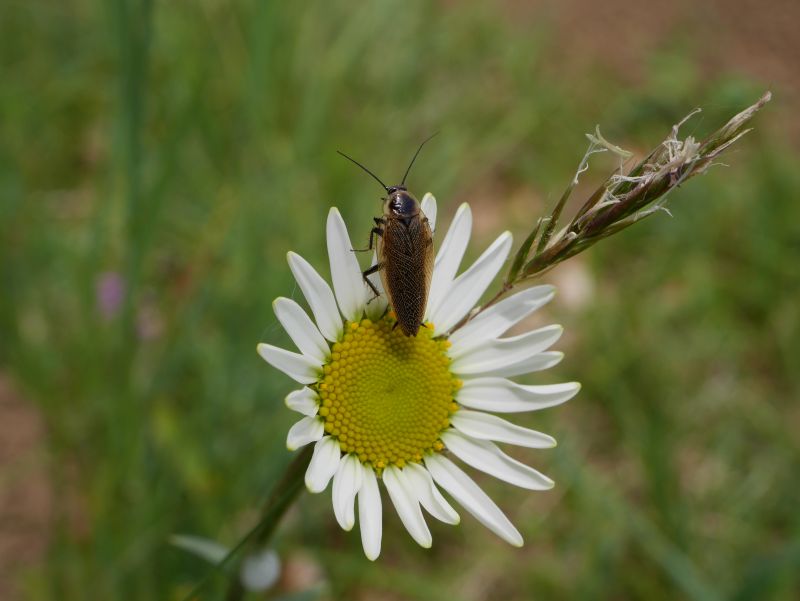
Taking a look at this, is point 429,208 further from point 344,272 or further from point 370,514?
point 370,514

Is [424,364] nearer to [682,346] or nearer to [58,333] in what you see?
[58,333]

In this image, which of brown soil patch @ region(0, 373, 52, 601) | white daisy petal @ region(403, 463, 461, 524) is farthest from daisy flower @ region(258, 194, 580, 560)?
brown soil patch @ region(0, 373, 52, 601)

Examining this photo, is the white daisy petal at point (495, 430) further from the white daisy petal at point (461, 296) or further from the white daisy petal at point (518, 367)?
the white daisy petal at point (461, 296)

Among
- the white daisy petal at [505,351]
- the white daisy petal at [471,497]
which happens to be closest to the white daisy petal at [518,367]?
the white daisy petal at [505,351]

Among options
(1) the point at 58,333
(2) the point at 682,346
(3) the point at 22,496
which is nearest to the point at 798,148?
(2) the point at 682,346

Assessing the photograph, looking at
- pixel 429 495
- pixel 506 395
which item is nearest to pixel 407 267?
pixel 506 395

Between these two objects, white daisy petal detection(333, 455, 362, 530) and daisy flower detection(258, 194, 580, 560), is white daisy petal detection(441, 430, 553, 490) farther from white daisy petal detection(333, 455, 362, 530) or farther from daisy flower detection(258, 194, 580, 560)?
white daisy petal detection(333, 455, 362, 530)
